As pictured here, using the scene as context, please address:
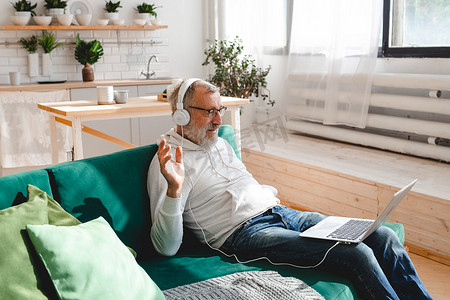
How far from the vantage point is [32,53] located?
5617mm

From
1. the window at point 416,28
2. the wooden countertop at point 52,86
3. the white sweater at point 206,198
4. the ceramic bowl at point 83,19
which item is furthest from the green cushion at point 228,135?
the ceramic bowl at point 83,19

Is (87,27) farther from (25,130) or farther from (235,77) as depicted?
(235,77)

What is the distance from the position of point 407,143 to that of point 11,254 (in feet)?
11.7

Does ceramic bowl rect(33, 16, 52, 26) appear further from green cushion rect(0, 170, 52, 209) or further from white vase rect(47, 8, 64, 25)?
green cushion rect(0, 170, 52, 209)

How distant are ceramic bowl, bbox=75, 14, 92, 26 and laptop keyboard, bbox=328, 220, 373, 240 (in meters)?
4.21

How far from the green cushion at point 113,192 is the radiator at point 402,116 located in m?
2.64

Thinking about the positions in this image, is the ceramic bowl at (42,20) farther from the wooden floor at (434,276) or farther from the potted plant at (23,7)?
the wooden floor at (434,276)

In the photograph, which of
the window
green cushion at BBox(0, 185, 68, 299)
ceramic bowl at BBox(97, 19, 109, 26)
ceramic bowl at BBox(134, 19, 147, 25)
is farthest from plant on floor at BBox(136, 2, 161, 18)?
green cushion at BBox(0, 185, 68, 299)

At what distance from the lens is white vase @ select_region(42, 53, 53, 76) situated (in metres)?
5.64

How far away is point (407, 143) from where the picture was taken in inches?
175

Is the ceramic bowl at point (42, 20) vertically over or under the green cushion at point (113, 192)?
over

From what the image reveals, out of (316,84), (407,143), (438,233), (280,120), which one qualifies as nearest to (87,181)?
(438,233)

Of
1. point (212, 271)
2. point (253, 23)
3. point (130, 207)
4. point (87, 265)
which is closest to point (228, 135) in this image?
point (130, 207)

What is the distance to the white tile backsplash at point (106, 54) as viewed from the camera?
18.3 feet
